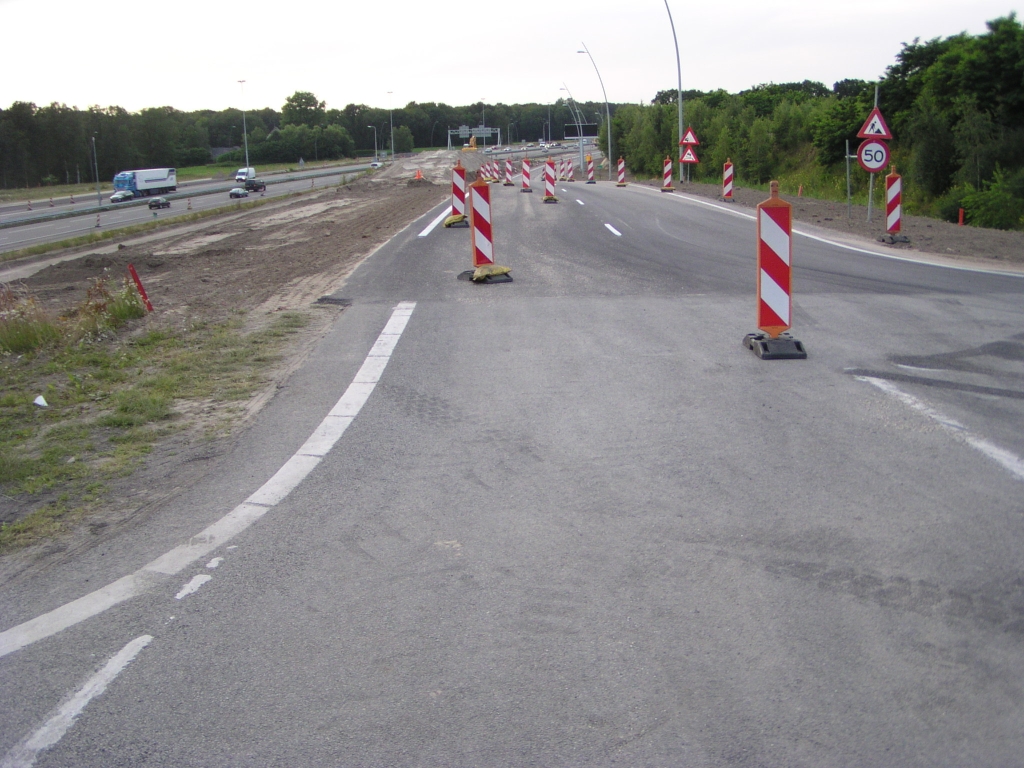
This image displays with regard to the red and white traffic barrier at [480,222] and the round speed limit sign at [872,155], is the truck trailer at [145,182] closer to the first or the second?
the round speed limit sign at [872,155]

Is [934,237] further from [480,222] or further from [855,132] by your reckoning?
[855,132]

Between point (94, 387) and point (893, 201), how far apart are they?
15740 millimetres

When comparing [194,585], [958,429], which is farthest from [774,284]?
[194,585]

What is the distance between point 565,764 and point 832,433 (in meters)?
3.94

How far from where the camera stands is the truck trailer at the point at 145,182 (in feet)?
233

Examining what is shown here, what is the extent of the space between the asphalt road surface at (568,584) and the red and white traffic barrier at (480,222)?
5.06 metres

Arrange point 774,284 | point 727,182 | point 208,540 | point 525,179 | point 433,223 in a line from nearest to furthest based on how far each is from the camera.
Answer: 1. point 208,540
2. point 774,284
3. point 433,223
4. point 727,182
5. point 525,179

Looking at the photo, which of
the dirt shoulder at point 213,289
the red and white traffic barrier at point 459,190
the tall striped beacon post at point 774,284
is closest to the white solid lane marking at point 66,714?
the dirt shoulder at point 213,289

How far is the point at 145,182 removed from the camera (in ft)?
236

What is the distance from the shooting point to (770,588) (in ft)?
13.2

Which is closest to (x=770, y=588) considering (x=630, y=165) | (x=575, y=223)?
(x=575, y=223)

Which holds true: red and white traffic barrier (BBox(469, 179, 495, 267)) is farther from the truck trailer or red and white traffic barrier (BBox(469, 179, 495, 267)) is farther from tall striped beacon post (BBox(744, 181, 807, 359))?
the truck trailer

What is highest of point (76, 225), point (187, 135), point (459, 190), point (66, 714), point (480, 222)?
point (187, 135)

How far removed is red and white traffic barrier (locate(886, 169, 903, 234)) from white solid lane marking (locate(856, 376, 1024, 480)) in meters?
11.8
